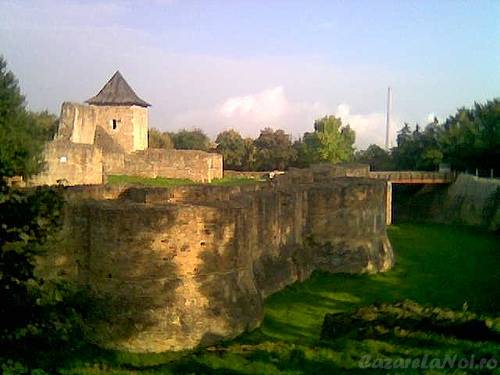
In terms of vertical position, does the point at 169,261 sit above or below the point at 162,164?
below

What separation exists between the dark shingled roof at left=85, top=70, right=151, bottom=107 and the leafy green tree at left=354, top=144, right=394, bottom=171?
22970 mm

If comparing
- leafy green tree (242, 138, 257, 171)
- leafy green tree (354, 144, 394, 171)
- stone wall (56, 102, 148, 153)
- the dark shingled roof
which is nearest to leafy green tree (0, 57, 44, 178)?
stone wall (56, 102, 148, 153)

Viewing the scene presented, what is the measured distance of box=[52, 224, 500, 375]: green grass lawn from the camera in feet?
26.4

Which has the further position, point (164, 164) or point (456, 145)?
point (456, 145)

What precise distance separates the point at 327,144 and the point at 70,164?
37283 mm

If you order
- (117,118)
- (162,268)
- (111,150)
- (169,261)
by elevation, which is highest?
(117,118)

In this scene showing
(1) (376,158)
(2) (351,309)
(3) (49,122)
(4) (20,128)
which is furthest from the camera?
(1) (376,158)

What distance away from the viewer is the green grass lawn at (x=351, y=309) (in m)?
8.05

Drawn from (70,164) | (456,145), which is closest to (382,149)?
(456,145)

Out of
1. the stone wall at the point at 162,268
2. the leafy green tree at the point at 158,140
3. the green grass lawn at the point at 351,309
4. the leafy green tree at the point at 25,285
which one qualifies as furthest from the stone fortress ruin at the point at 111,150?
the leafy green tree at the point at 158,140

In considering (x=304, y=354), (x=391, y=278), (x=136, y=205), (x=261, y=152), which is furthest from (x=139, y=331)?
(x=261, y=152)

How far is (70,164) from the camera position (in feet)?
90.8

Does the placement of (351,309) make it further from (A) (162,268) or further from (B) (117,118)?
(B) (117,118)

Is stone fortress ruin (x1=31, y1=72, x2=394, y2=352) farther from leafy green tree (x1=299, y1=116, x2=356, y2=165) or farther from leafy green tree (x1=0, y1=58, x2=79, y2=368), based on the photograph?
leafy green tree (x1=299, y1=116, x2=356, y2=165)
